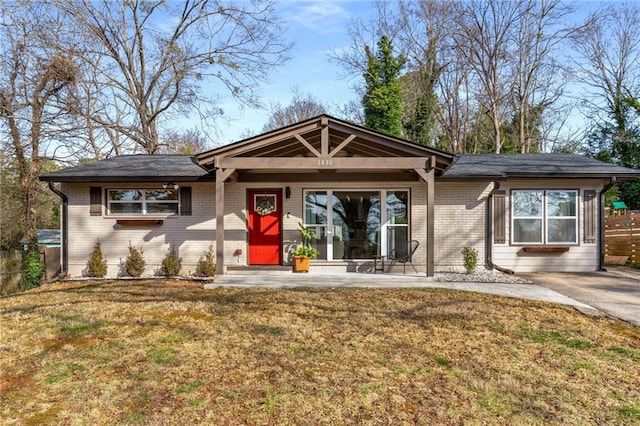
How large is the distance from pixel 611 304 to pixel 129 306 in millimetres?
8040

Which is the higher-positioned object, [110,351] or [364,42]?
[364,42]

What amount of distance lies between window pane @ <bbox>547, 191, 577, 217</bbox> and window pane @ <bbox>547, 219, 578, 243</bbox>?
7.3 inches

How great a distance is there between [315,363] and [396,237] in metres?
6.73

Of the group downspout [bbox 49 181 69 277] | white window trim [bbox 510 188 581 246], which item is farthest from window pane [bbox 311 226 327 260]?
downspout [bbox 49 181 69 277]

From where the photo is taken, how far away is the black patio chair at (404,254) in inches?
393

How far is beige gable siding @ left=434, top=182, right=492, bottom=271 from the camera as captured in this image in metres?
10.2

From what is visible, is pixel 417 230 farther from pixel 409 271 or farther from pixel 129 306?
pixel 129 306

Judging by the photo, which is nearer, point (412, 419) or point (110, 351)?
point (412, 419)

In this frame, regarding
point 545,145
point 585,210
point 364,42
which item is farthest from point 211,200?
point 545,145

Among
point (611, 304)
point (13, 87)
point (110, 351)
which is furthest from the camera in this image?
point (13, 87)

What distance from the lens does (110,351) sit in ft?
14.3

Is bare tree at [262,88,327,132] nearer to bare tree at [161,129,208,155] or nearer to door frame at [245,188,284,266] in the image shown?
bare tree at [161,129,208,155]

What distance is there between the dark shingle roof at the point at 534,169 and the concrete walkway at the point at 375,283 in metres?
2.85

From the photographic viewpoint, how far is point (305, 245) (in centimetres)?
1023
